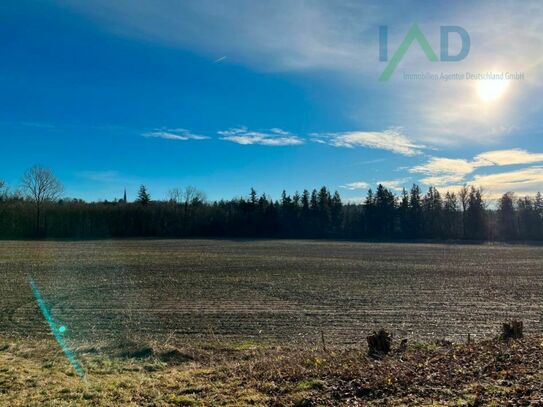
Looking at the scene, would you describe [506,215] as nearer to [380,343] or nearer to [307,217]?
[307,217]

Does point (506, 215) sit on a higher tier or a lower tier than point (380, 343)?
higher

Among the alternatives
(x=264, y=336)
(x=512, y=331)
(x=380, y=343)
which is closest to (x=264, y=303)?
(x=264, y=336)

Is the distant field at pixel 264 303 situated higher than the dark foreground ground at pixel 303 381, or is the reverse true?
the dark foreground ground at pixel 303 381

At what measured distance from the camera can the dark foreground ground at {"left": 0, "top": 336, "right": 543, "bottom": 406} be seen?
583 centimetres

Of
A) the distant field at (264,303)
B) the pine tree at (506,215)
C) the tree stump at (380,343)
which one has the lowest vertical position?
the distant field at (264,303)

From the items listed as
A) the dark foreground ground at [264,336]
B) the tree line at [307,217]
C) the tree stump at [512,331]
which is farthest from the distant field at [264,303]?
the tree line at [307,217]

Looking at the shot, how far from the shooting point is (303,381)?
269 inches

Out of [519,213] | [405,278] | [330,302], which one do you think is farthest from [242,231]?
[330,302]

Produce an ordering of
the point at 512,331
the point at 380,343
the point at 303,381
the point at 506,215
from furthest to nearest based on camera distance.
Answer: the point at 506,215 → the point at 512,331 → the point at 380,343 → the point at 303,381

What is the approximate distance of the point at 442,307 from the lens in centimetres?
1991

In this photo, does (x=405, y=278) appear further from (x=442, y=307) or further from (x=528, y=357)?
(x=528, y=357)

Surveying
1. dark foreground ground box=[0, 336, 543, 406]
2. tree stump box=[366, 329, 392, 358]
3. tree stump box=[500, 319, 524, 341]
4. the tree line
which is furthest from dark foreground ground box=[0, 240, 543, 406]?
the tree line

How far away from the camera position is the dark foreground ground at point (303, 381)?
19.1 feet

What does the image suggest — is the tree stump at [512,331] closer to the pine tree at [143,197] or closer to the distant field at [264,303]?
the distant field at [264,303]
